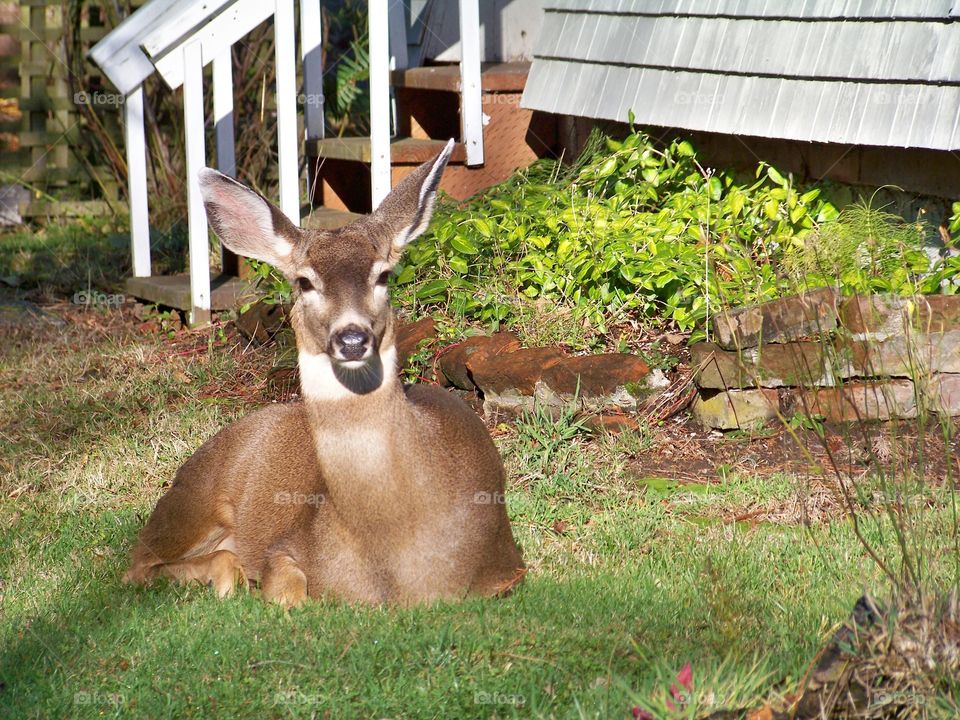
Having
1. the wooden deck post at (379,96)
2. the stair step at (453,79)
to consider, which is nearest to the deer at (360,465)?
the wooden deck post at (379,96)

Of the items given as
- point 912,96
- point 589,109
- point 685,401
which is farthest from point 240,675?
point 589,109

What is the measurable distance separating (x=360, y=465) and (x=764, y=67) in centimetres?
352

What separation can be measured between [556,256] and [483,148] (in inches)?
70.0

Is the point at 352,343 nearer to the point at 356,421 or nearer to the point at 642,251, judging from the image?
the point at 356,421

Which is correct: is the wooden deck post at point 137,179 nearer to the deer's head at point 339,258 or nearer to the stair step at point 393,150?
the stair step at point 393,150

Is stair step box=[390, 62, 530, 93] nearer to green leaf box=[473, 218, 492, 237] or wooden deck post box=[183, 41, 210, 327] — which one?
wooden deck post box=[183, 41, 210, 327]

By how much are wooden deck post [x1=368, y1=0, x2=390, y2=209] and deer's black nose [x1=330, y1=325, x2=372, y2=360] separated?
3589 millimetres

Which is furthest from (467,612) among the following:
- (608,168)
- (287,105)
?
(287,105)

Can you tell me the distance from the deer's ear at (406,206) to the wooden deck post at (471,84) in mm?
3604

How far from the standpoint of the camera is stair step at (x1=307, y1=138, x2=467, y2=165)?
25.6ft

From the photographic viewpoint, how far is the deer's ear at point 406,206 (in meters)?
4.27

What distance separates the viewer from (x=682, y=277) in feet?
19.6

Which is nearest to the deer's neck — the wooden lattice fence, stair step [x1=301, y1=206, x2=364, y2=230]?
stair step [x1=301, y1=206, x2=364, y2=230]

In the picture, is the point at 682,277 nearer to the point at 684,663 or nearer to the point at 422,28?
the point at 684,663
